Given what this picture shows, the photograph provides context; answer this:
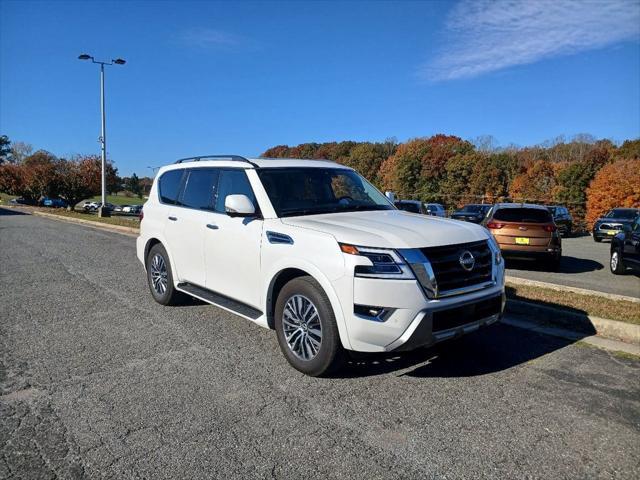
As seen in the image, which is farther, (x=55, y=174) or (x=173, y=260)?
(x=55, y=174)

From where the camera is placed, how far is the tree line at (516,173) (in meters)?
35.2

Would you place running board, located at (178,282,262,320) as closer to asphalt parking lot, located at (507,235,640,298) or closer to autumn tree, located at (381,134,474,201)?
asphalt parking lot, located at (507,235,640,298)

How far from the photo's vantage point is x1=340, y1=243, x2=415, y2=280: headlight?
3748 millimetres

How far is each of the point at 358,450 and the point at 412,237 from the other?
1681 mm

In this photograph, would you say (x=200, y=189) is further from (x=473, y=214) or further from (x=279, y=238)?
(x=473, y=214)

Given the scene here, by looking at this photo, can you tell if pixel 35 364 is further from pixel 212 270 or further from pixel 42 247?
pixel 42 247

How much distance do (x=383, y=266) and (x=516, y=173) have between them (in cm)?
5506

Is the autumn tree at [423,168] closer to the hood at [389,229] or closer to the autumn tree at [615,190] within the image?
the autumn tree at [615,190]

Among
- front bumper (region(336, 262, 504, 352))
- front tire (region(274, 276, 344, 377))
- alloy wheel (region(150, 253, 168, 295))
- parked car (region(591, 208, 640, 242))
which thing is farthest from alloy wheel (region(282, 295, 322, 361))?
parked car (region(591, 208, 640, 242))

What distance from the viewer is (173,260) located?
243 inches

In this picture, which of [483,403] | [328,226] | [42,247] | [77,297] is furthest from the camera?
[42,247]

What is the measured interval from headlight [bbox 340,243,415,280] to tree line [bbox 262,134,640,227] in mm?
34095

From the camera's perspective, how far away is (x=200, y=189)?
19.4 feet

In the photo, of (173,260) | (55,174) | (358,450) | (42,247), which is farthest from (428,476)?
(55,174)
